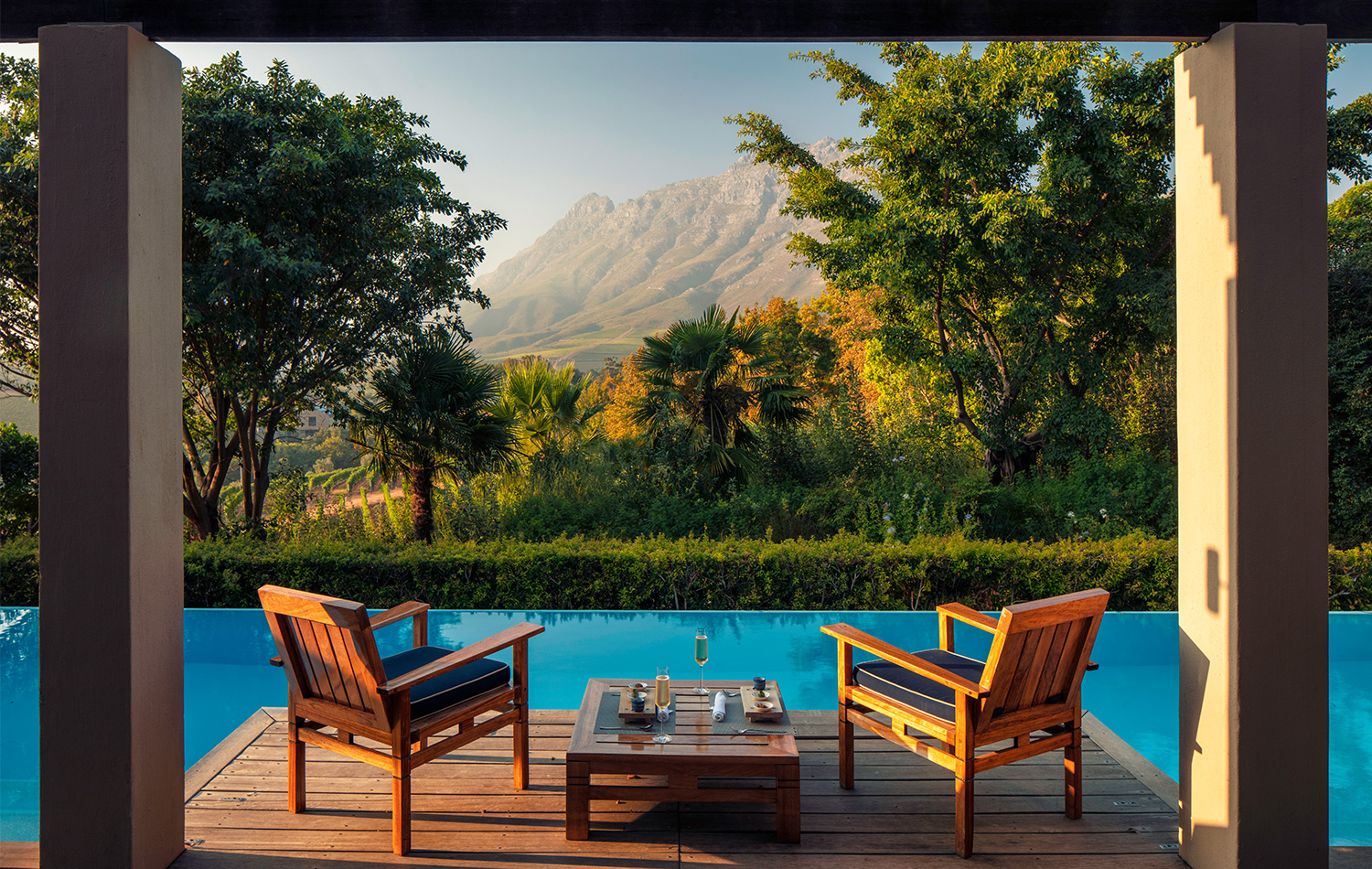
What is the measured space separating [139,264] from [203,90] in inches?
241

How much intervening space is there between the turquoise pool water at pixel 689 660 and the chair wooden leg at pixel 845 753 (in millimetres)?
1767

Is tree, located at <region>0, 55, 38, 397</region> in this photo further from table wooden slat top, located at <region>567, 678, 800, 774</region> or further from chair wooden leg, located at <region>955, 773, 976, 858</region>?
chair wooden leg, located at <region>955, 773, 976, 858</region>

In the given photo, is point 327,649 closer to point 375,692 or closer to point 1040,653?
point 375,692

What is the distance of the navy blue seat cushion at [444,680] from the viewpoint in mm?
2756

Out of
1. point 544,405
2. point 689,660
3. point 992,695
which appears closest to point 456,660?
point 992,695

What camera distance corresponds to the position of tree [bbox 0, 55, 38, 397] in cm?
652

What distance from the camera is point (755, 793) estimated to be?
2654mm

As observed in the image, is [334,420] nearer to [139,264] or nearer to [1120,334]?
[139,264]

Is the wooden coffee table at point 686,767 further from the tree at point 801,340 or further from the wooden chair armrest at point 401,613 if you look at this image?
the tree at point 801,340

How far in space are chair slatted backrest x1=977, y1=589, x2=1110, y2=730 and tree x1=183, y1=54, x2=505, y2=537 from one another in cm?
655

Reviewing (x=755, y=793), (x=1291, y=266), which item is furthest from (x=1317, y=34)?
(x=755, y=793)

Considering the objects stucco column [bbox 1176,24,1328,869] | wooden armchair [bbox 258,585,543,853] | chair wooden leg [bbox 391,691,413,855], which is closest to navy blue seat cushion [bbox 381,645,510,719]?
wooden armchair [bbox 258,585,543,853]

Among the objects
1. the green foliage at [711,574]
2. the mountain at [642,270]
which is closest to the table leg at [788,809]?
the green foliage at [711,574]

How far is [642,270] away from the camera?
7969 cm
